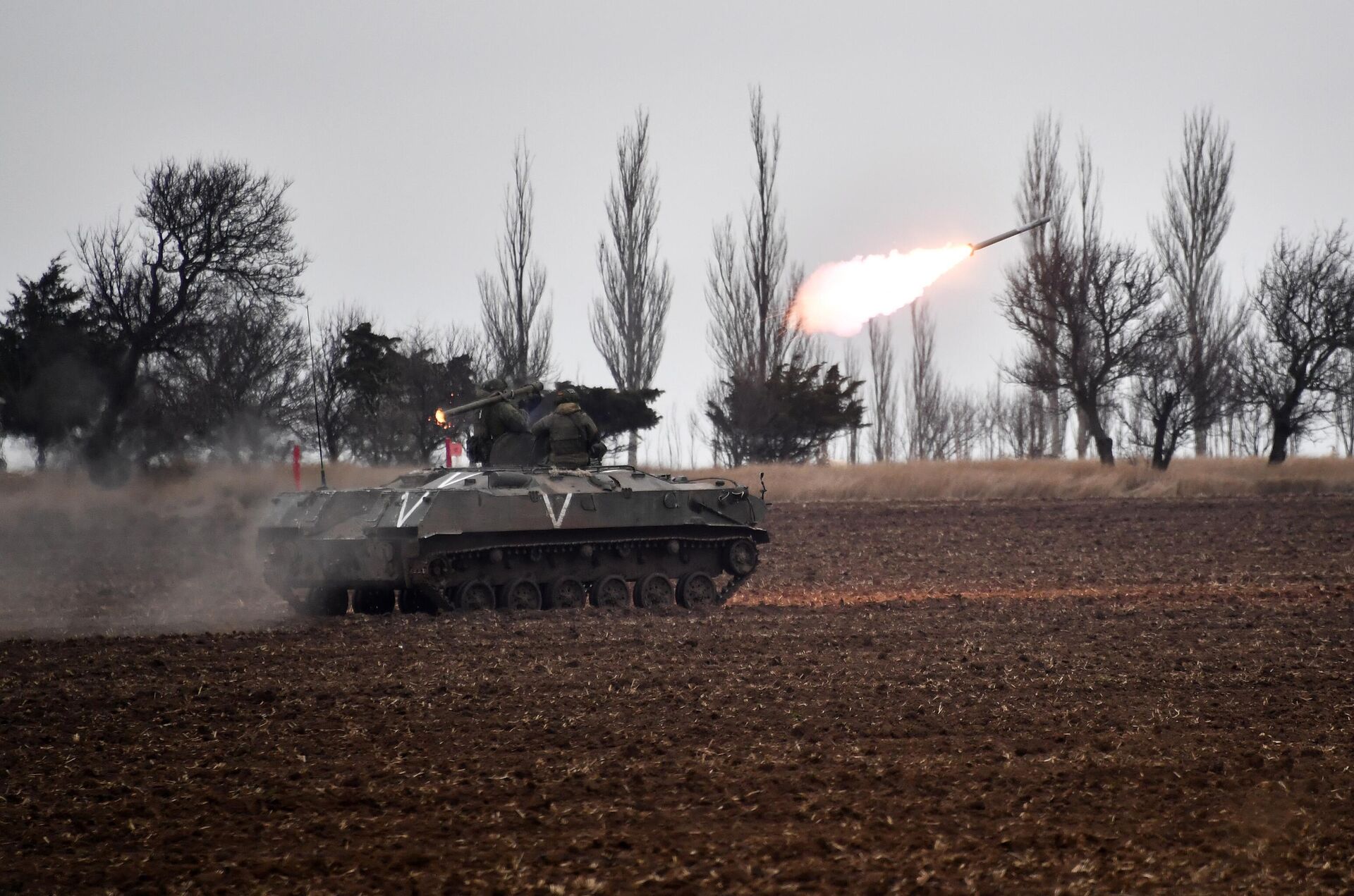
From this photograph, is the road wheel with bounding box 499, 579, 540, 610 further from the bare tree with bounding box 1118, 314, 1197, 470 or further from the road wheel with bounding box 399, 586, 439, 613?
the bare tree with bounding box 1118, 314, 1197, 470

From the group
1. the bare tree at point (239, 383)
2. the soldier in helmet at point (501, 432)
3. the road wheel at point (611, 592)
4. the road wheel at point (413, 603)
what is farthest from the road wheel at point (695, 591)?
the bare tree at point (239, 383)

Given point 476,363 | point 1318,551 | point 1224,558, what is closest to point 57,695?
point 1224,558

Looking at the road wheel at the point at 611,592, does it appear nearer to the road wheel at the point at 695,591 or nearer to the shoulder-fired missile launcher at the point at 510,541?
the shoulder-fired missile launcher at the point at 510,541

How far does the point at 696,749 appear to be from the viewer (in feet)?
30.4

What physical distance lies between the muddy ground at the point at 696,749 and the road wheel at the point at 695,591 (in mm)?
1685

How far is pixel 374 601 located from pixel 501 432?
2.69 m

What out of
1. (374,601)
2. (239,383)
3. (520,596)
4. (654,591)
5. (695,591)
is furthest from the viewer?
(239,383)

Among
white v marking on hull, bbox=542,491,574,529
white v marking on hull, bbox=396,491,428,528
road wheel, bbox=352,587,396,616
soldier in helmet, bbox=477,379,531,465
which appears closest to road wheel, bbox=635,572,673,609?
white v marking on hull, bbox=542,491,574,529

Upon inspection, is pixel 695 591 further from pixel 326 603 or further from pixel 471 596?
pixel 326 603

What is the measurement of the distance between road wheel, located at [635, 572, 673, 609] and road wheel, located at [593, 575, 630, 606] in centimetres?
17

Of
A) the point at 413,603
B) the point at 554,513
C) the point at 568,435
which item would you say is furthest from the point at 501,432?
the point at 413,603

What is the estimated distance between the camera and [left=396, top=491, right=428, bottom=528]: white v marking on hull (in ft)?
54.2

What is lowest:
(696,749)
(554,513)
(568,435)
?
(696,749)

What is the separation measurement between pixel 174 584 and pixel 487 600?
6719 mm
